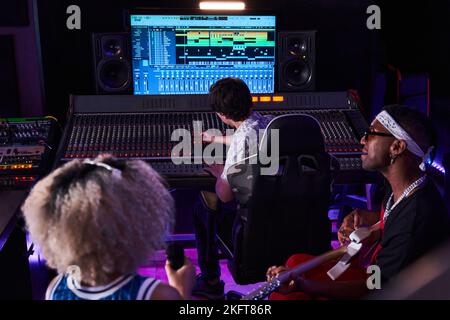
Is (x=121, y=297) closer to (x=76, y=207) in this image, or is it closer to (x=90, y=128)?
(x=76, y=207)

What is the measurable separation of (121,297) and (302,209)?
4.44 ft

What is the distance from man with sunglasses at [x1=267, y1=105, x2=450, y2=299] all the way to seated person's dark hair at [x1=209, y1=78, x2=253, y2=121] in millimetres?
754

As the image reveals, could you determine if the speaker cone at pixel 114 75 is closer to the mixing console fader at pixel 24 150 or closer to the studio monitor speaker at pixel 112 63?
the studio monitor speaker at pixel 112 63

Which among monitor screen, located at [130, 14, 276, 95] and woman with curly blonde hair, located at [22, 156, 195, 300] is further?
monitor screen, located at [130, 14, 276, 95]

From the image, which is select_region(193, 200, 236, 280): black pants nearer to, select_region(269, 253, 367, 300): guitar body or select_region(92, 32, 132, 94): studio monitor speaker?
select_region(269, 253, 367, 300): guitar body

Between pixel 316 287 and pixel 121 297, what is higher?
pixel 121 297

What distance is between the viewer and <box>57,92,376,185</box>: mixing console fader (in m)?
2.73

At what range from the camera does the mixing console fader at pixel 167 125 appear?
2.73 m

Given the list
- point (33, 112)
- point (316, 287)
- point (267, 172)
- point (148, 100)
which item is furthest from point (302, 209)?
point (33, 112)

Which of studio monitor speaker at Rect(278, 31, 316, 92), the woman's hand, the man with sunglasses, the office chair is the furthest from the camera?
studio monitor speaker at Rect(278, 31, 316, 92)

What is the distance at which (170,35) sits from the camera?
3.11m

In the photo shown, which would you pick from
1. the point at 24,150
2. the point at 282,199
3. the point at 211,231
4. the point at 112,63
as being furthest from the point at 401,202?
the point at 112,63

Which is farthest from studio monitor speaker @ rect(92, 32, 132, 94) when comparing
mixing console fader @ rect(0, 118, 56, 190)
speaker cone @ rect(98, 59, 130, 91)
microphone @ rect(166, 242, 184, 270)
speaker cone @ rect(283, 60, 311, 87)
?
microphone @ rect(166, 242, 184, 270)
